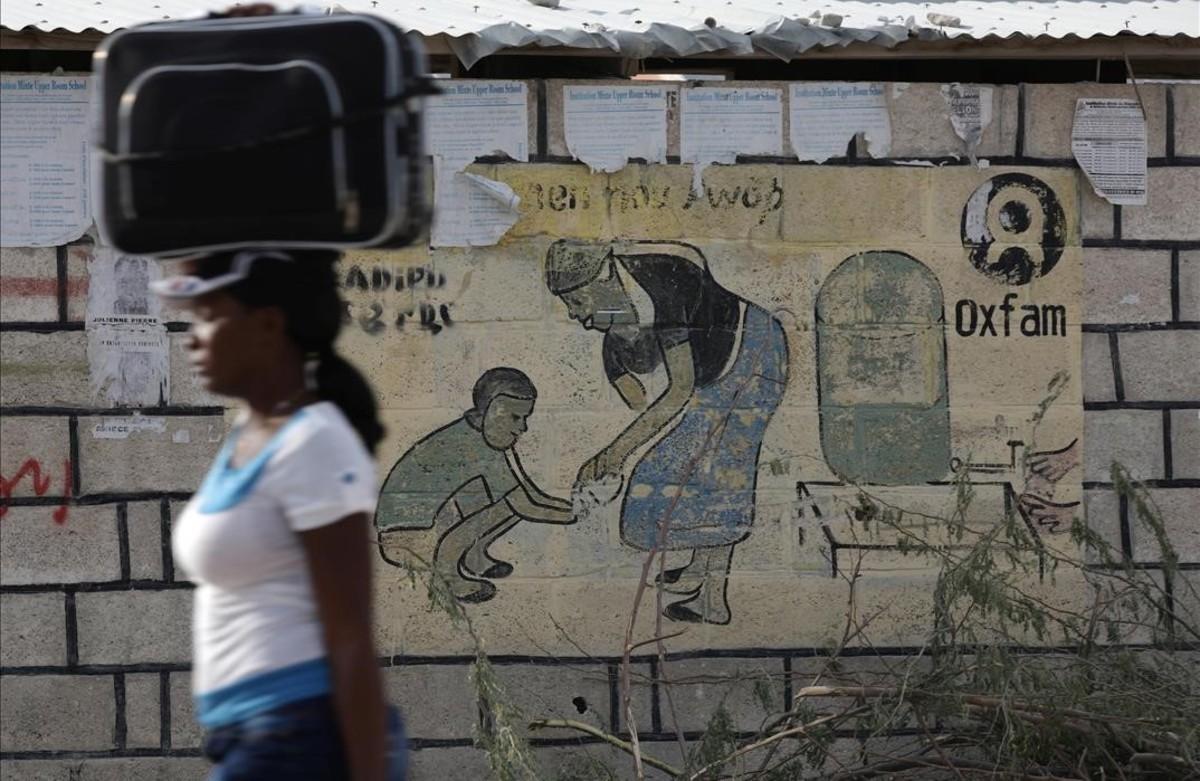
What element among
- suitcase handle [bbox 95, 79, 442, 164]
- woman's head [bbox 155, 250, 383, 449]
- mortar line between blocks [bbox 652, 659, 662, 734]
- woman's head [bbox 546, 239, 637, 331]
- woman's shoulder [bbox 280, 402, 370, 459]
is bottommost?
mortar line between blocks [bbox 652, 659, 662, 734]

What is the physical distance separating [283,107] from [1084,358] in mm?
3194

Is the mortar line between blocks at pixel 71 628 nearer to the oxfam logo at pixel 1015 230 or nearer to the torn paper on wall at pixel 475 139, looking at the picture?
the torn paper on wall at pixel 475 139

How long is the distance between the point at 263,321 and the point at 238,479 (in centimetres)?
Result: 27

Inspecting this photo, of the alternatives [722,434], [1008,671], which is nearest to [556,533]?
[722,434]

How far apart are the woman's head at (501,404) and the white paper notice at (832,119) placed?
109cm

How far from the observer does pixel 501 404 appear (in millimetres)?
4965

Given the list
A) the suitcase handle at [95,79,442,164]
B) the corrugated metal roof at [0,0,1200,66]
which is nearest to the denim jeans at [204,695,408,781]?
the suitcase handle at [95,79,442,164]

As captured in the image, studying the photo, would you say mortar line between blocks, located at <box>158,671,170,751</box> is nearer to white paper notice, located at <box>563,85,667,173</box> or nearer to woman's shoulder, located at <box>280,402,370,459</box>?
white paper notice, located at <box>563,85,667,173</box>

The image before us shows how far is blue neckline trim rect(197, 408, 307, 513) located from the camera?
2396mm

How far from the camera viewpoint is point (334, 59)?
2631 millimetres

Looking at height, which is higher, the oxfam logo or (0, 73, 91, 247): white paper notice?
(0, 73, 91, 247): white paper notice

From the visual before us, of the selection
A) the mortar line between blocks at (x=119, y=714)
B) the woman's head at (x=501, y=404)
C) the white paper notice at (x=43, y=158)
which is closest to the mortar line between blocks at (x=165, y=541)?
the mortar line between blocks at (x=119, y=714)

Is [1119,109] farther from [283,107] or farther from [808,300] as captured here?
[283,107]

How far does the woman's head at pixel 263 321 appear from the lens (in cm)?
254
